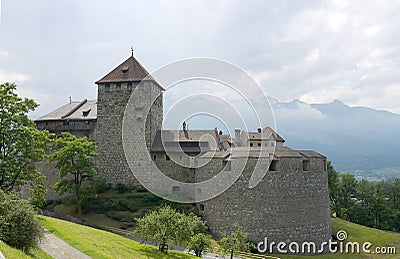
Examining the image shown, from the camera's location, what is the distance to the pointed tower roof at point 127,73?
36.2 m

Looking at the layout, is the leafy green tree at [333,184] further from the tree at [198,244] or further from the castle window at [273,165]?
the tree at [198,244]

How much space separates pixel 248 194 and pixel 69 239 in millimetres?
15411

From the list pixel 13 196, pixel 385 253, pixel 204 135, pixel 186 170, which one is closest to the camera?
pixel 13 196

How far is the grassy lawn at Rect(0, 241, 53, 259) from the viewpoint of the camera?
32.0ft

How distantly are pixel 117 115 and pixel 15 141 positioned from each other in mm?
17058

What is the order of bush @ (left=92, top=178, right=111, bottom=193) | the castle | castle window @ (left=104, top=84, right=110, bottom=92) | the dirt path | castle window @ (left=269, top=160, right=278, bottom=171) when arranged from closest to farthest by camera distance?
the dirt path < the castle < castle window @ (left=269, top=160, right=278, bottom=171) < bush @ (left=92, top=178, right=111, bottom=193) < castle window @ (left=104, top=84, right=110, bottom=92)

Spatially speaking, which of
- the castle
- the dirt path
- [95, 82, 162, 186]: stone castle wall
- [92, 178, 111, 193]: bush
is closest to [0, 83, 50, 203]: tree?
the dirt path

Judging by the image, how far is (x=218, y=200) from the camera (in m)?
28.8

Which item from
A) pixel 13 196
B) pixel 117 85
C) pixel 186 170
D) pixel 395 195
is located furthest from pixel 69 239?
pixel 395 195

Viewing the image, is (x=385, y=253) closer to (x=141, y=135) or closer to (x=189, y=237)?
(x=189, y=237)

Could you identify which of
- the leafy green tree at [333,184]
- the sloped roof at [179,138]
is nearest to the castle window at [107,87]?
the sloped roof at [179,138]

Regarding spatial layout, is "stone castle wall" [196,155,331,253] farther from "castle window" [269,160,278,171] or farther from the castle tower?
the castle tower

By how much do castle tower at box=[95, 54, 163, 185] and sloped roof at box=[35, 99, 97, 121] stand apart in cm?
212

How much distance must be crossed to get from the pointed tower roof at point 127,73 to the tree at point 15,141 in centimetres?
1633
